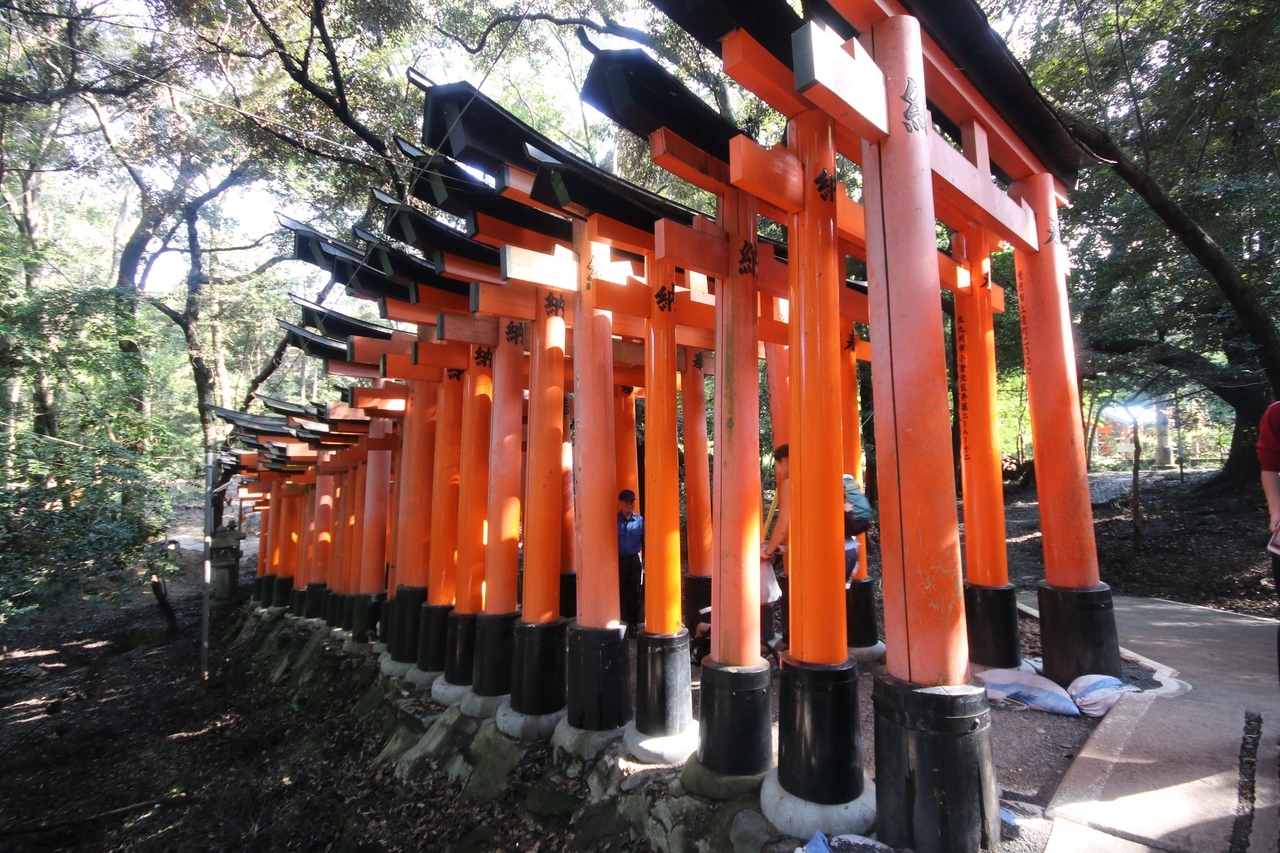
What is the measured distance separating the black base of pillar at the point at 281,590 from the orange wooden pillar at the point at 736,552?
15.5 m

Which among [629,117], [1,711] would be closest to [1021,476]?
[629,117]

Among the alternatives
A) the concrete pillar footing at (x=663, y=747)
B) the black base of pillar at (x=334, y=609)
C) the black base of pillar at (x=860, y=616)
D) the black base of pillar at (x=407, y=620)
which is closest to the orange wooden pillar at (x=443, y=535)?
the black base of pillar at (x=407, y=620)

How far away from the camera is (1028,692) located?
15.1 ft

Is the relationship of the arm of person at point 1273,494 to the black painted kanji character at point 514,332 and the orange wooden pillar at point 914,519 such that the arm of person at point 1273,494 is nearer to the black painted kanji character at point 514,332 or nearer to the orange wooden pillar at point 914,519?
the orange wooden pillar at point 914,519

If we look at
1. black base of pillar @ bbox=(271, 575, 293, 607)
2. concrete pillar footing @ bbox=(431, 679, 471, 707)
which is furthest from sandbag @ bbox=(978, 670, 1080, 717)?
black base of pillar @ bbox=(271, 575, 293, 607)

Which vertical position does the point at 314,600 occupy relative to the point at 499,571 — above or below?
below

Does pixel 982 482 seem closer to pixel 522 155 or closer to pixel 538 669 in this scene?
pixel 538 669

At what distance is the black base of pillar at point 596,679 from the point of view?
495 cm

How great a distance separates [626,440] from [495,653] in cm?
282

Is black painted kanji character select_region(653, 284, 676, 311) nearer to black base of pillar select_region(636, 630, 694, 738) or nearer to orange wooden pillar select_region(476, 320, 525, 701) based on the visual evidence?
orange wooden pillar select_region(476, 320, 525, 701)

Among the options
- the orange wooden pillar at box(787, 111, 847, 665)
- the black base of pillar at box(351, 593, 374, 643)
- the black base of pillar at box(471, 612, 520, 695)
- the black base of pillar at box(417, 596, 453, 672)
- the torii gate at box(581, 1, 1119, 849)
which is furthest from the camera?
the black base of pillar at box(351, 593, 374, 643)

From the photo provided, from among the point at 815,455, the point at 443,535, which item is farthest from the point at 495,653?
the point at 815,455

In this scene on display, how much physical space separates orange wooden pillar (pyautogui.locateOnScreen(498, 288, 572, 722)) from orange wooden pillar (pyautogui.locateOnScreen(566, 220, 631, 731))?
48 cm

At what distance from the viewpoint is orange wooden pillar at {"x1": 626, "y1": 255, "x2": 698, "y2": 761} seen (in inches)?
177
